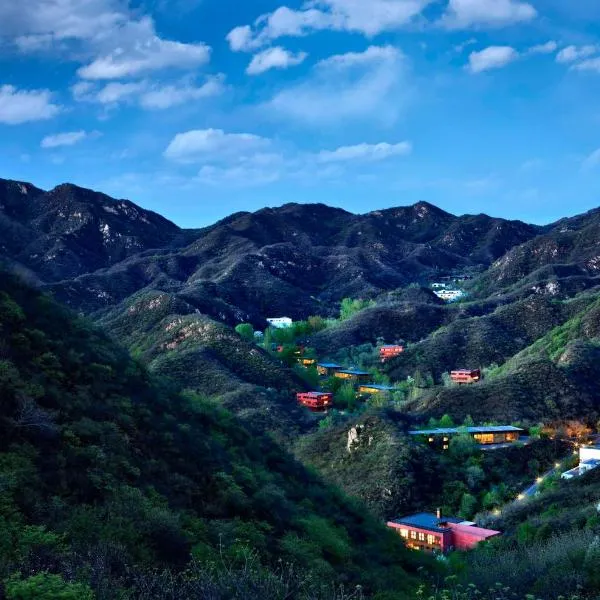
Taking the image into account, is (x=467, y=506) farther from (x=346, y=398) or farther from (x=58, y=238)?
(x=58, y=238)

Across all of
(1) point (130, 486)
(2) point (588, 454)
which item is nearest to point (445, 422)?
(2) point (588, 454)

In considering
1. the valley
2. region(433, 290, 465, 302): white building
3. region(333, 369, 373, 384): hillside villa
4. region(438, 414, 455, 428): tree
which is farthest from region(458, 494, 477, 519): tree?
region(433, 290, 465, 302): white building

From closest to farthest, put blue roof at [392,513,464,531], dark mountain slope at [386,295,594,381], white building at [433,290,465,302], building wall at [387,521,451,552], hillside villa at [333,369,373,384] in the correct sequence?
building wall at [387,521,451,552] → blue roof at [392,513,464,531] → hillside villa at [333,369,373,384] → dark mountain slope at [386,295,594,381] → white building at [433,290,465,302]

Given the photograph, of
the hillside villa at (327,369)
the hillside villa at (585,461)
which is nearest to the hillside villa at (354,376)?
the hillside villa at (327,369)

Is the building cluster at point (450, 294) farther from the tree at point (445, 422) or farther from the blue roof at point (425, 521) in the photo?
the blue roof at point (425, 521)

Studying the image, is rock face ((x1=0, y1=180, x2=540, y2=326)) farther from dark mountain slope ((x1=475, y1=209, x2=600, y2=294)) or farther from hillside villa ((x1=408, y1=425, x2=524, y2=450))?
hillside villa ((x1=408, y1=425, x2=524, y2=450))
